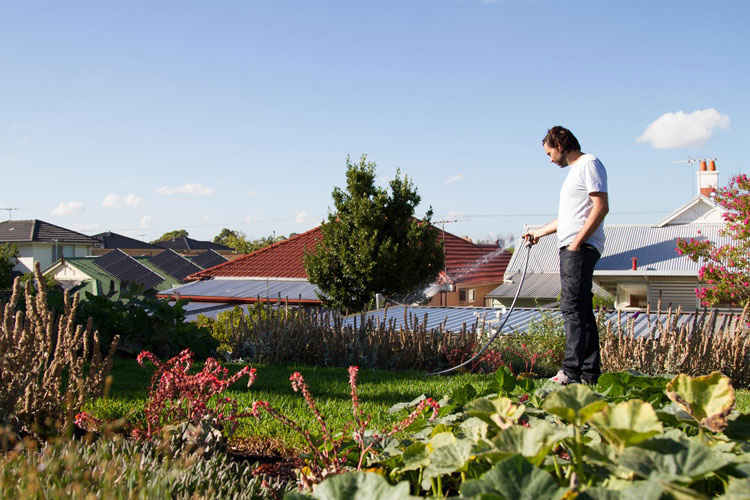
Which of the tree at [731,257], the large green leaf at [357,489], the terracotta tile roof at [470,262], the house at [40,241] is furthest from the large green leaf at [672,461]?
Result: the house at [40,241]

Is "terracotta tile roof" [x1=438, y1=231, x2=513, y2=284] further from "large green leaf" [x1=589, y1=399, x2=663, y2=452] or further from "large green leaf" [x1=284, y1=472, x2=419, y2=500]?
"large green leaf" [x1=284, y1=472, x2=419, y2=500]

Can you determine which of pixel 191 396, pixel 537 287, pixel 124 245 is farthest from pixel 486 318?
pixel 124 245

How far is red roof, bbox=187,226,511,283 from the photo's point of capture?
31.4 meters

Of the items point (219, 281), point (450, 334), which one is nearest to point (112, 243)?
point (219, 281)

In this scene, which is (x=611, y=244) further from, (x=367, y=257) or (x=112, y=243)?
(x=112, y=243)

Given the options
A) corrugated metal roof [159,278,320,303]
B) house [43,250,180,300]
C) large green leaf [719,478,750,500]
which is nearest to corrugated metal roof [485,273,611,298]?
corrugated metal roof [159,278,320,303]

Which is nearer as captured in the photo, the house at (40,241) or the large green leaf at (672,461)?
the large green leaf at (672,461)

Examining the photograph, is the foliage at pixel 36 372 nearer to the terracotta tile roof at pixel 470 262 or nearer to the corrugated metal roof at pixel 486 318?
the corrugated metal roof at pixel 486 318

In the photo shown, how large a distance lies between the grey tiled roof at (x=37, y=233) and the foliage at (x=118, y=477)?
201 feet

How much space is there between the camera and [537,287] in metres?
24.2

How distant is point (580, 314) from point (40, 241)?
2410 inches

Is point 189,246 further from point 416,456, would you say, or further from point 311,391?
point 416,456

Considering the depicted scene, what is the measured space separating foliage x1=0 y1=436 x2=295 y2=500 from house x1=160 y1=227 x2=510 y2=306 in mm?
20382

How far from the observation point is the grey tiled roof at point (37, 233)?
56.9 m
